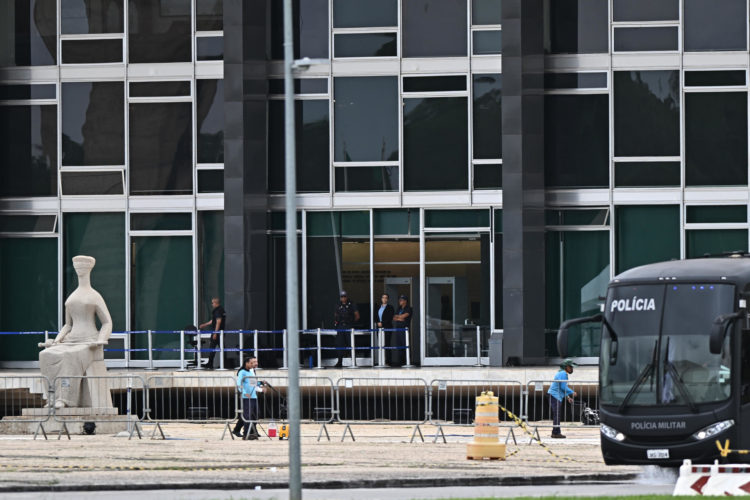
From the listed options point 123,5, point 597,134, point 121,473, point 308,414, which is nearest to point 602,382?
point 121,473

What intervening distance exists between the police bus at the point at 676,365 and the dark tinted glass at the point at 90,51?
20.2m

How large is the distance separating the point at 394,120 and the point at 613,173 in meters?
5.45

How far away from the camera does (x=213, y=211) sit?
121ft

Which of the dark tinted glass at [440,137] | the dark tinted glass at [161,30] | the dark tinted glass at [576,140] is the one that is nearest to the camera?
the dark tinted glass at [576,140]

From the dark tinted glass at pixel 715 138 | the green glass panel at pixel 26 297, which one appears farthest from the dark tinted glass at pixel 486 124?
the green glass panel at pixel 26 297

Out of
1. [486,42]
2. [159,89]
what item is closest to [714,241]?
[486,42]

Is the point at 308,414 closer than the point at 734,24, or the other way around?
the point at 308,414

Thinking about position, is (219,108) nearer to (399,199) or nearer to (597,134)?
(399,199)

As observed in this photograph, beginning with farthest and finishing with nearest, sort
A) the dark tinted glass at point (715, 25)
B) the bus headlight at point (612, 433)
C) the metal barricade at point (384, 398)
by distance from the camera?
the dark tinted glass at point (715, 25)
the metal barricade at point (384, 398)
the bus headlight at point (612, 433)

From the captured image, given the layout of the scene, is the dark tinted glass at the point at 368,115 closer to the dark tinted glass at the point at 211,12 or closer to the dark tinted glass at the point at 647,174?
the dark tinted glass at the point at 211,12

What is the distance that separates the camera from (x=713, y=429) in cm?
1889

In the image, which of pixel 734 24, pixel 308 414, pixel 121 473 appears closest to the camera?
pixel 121 473

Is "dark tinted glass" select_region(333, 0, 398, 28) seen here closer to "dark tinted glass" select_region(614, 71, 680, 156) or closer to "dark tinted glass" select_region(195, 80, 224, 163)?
"dark tinted glass" select_region(195, 80, 224, 163)

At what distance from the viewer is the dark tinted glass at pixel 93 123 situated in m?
37.1
